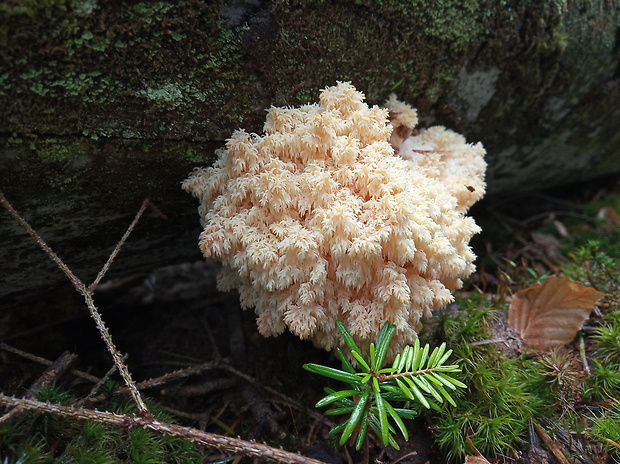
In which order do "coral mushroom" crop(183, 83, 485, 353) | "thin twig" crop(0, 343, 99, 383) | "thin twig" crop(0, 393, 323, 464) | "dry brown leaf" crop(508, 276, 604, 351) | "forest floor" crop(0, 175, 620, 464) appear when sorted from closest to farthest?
"thin twig" crop(0, 393, 323, 464)
"coral mushroom" crop(183, 83, 485, 353)
"forest floor" crop(0, 175, 620, 464)
"thin twig" crop(0, 343, 99, 383)
"dry brown leaf" crop(508, 276, 604, 351)

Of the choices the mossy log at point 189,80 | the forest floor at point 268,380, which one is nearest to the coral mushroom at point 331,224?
the mossy log at point 189,80

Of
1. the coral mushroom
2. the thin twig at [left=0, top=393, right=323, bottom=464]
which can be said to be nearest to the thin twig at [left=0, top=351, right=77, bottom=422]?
the thin twig at [left=0, top=393, right=323, bottom=464]

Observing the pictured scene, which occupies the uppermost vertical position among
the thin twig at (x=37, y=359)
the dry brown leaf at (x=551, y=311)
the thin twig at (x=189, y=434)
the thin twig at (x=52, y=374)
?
the dry brown leaf at (x=551, y=311)

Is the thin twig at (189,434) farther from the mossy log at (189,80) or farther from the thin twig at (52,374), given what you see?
the mossy log at (189,80)

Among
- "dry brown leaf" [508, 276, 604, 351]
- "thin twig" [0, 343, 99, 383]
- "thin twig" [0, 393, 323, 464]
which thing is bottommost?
"thin twig" [0, 343, 99, 383]

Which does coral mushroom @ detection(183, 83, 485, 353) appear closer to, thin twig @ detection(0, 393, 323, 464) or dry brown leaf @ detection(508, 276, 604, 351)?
thin twig @ detection(0, 393, 323, 464)

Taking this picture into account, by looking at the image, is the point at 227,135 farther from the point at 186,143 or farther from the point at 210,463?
the point at 210,463
